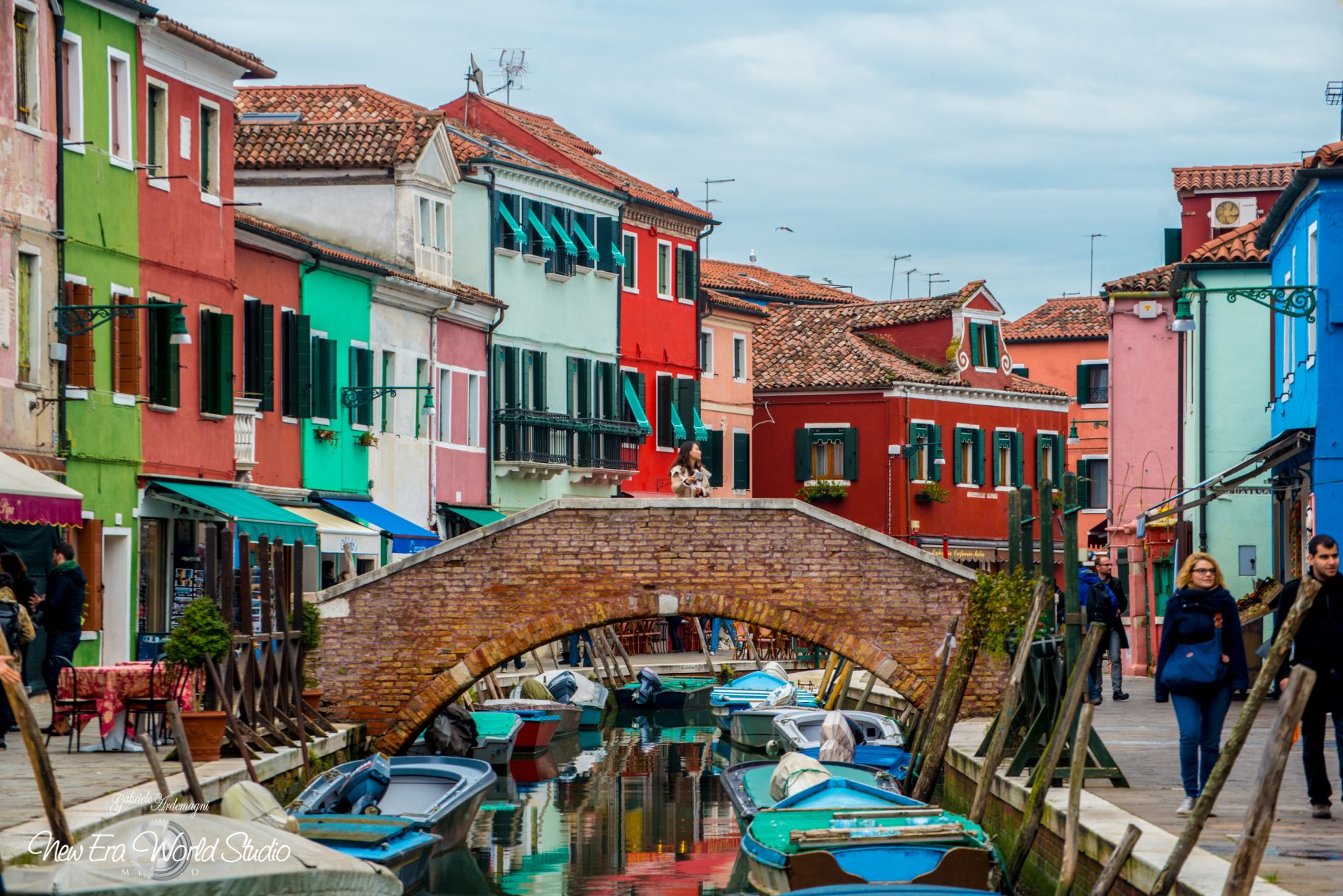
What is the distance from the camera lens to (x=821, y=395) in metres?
49.5

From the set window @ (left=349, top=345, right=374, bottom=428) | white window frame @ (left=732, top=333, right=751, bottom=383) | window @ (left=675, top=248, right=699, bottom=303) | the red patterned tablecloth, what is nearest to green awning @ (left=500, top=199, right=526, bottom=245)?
window @ (left=349, top=345, right=374, bottom=428)

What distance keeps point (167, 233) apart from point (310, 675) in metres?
6.09

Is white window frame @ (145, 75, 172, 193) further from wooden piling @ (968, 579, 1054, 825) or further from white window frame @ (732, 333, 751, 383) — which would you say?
white window frame @ (732, 333, 751, 383)

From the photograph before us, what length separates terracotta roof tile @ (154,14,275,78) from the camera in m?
24.5

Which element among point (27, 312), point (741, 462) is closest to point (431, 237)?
point (27, 312)

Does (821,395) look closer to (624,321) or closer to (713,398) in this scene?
(713,398)

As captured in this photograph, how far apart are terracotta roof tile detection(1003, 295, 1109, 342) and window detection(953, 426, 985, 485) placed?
310 inches

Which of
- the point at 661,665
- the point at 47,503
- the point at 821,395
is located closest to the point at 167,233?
the point at 47,503

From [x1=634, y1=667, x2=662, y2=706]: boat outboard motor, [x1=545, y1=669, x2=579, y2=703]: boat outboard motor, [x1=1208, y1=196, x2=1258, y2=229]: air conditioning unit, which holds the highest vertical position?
[x1=1208, y1=196, x2=1258, y2=229]: air conditioning unit

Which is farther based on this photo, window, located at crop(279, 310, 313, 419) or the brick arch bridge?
window, located at crop(279, 310, 313, 419)

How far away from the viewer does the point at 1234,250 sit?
2902 cm

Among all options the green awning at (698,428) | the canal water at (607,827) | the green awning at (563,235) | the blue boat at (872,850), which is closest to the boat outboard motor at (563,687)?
the canal water at (607,827)

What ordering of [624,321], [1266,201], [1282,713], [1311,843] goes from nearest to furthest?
[1282,713]
[1311,843]
[1266,201]
[624,321]

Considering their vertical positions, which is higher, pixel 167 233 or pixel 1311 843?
pixel 167 233
